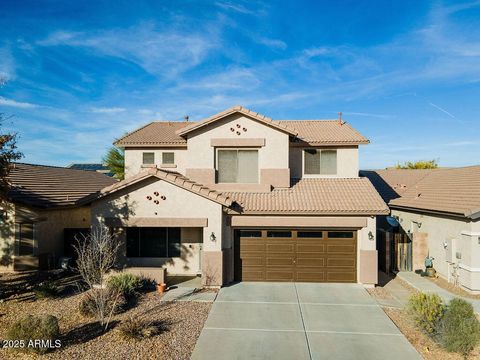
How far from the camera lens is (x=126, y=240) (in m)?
16.4

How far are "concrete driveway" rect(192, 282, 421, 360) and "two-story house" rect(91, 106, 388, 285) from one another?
1348 millimetres

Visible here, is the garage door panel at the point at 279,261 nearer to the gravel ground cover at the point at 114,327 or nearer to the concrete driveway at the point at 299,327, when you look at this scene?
the concrete driveway at the point at 299,327

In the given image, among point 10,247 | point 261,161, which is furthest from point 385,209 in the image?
point 10,247

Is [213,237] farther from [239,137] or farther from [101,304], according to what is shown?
[239,137]

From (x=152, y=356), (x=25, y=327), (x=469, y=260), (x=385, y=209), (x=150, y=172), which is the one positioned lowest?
(x=152, y=356)

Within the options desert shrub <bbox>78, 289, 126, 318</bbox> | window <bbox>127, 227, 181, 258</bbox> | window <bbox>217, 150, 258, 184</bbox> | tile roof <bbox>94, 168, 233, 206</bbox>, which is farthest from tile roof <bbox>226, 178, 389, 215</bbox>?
desert shrub <bbox>78, 289, 126, 318</bbox>

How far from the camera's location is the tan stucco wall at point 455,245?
44.6 feet

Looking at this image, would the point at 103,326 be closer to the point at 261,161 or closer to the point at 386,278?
the point at 261,161

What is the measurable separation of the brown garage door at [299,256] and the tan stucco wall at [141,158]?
6573 mm

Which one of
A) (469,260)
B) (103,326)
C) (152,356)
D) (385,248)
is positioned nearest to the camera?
(152,356)

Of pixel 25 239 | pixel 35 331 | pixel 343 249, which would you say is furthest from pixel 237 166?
pixel 25 239

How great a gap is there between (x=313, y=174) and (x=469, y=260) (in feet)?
25.8

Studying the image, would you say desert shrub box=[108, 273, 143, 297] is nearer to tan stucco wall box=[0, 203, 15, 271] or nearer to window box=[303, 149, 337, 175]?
tan stucco wall box=[0, 203, 15, 271]

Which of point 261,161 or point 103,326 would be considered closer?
point 103,326
